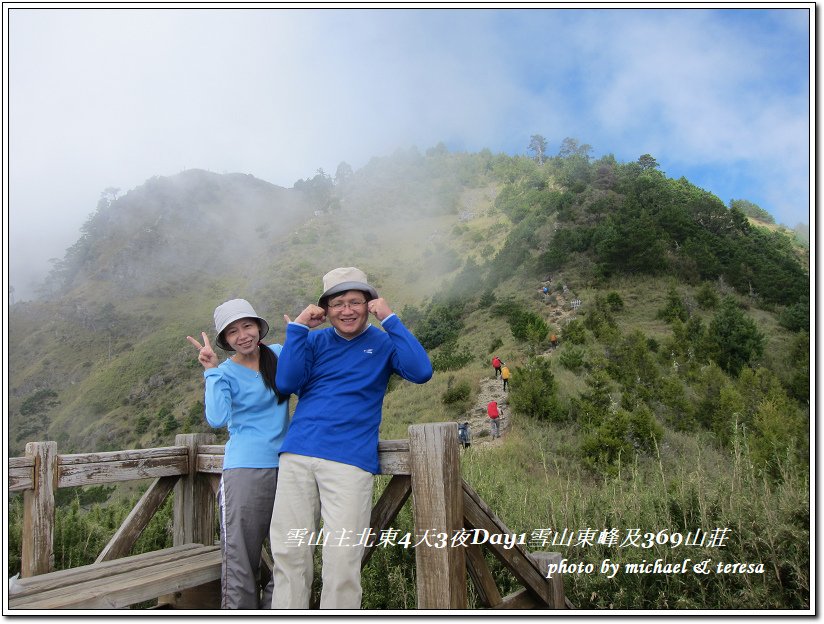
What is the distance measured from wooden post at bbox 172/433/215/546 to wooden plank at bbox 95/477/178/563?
0.08 m

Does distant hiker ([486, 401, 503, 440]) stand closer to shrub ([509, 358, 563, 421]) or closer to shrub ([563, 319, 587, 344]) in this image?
shrub ([509, 358, 563, 421])

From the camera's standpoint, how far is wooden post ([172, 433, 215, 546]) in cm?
312

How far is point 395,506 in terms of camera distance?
87.1 inches

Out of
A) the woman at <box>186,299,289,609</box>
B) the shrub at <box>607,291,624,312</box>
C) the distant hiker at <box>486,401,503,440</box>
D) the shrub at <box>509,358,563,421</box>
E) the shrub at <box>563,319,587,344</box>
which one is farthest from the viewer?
the shrub at <box>607,291,624,312</box>

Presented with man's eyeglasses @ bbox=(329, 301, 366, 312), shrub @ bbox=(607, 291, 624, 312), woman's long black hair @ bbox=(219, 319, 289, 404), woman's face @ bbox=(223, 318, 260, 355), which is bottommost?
woman's long black hair @ bbox=(219, 319, 289, 404)

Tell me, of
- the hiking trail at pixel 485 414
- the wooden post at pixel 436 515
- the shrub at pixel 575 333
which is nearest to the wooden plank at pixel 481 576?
the wooden post at pixel 436 515

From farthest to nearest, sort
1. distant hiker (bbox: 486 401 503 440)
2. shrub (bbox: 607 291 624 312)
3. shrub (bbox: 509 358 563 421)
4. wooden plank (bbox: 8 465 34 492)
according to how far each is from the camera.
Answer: shrub (bbox: 607 291 624 312) → shrub (bbox: 509 358 563 421) → distant hiker (bbox: 486 401 503 440) → wooden plank (bbox: 8 465 34 492)

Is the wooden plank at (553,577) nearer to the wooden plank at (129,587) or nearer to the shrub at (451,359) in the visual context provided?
the wooden plank at (129,587)

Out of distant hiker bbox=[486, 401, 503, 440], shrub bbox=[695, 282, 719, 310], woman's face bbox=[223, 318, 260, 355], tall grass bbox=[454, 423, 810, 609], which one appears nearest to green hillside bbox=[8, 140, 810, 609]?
tall grass bbox=[454, 423, 810, 609]

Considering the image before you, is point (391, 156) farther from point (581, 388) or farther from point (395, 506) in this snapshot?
point (395, 506)

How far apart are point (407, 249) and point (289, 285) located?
588 inches

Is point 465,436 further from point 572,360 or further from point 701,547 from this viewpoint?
point 572,360

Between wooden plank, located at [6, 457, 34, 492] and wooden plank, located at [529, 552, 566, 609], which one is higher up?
wooden plank, located at [6, 457, 34, 492]
